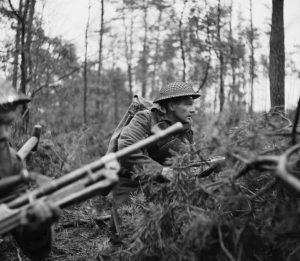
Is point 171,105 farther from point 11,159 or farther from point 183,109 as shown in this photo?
point 11,159

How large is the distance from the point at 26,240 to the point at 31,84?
6570mm

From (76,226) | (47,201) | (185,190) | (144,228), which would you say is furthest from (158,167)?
(76,226)

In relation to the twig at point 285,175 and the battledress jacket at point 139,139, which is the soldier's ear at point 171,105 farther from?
the twig at point 285,175

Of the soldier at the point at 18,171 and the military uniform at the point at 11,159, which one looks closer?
the soldier at the point at 18,171

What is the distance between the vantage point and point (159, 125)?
460 cm

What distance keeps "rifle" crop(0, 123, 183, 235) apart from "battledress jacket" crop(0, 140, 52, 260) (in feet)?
0.89

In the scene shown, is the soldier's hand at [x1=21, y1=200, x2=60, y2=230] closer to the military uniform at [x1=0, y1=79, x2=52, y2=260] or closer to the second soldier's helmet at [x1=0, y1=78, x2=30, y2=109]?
the military uniform at [x1=0, y1=79, x2=52, y2=260]

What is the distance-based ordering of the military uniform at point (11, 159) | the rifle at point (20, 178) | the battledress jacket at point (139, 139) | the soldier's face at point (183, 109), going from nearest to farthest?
1. the rifle at point (20, 178)
2. the military uniform at point (11, 159)
3. the battledress jacket at point (139, 139)
4. the soldier's face at point (183, 109)

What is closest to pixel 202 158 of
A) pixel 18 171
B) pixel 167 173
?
pixel 167 173

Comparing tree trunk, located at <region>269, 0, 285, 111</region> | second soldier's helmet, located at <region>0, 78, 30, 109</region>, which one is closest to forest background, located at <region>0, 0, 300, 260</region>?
tree trunk, located at <region>269, 0, 285, 111</region>

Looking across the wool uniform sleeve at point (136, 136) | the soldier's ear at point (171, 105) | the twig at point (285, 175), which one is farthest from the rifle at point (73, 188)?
the soldier's ear at point (171, 105)

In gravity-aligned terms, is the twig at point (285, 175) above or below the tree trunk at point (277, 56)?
below

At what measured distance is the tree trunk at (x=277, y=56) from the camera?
4793 mm

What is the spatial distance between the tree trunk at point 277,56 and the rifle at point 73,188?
115 inches
